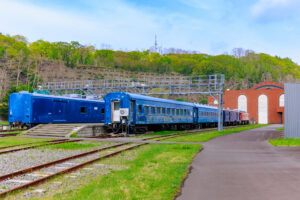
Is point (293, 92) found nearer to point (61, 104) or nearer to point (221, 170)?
point (221, 170)

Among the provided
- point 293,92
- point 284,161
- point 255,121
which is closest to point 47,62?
point 255,121

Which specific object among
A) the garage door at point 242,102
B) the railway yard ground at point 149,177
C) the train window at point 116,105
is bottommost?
the railway yard ground at point 149,177

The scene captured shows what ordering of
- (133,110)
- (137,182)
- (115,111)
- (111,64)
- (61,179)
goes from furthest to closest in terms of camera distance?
(111,64), (115,111), (133,110), (61,179), (137,182)

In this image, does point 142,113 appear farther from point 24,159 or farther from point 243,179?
point 243,179

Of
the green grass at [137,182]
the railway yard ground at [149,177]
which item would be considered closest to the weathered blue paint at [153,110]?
the railway yard ground at [149,177]

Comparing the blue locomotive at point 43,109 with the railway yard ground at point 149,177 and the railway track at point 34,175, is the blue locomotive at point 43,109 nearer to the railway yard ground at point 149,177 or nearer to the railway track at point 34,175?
the railway yard ground at point 149,177

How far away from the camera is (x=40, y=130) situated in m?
23.4

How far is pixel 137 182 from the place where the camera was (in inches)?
292

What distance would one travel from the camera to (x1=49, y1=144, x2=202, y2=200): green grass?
6.18 meters

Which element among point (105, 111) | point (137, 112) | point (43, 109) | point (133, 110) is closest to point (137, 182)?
point (133, 110)

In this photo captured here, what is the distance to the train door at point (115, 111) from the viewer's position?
78.5 ft

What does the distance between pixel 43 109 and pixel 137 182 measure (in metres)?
19.8

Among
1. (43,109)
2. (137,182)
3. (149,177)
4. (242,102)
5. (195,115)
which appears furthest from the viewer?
(242,102)

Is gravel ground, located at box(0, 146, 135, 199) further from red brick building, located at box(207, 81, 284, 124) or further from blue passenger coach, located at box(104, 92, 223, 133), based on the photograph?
red brick building, located at box(207, 81, 284, 124)
